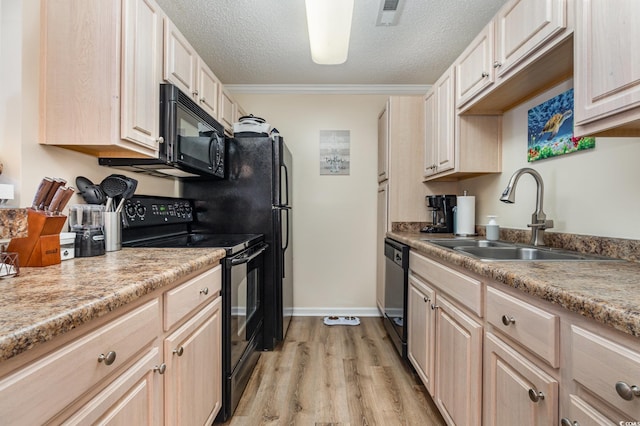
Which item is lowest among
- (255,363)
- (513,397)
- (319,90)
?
(255,363)

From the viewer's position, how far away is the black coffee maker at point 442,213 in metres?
2.60

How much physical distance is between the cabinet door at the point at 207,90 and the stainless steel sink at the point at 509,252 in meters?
1.80

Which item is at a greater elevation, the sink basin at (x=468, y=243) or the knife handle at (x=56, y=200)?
the knife handle at (x=56, y=200)

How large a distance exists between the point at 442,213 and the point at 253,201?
1.53 m

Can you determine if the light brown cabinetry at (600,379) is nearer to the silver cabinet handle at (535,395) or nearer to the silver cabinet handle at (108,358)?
the silver cabinet handle at (535,395)

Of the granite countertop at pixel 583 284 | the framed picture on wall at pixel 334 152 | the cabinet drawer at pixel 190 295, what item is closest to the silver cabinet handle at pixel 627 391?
the granite countertop at pixel 583 284

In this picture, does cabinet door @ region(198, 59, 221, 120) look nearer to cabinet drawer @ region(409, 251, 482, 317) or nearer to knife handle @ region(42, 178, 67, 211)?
knife handle @ region(42, 178, 67, 211)

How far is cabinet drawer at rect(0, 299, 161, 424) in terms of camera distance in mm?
519

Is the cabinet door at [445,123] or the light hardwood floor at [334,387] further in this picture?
the cabinet door at [445,123]

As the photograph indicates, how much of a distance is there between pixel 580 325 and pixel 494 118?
184cm

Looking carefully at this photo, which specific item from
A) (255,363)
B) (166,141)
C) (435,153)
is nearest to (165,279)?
(166,141)

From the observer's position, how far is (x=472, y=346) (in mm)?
1228

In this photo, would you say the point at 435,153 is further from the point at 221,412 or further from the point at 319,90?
the point at 221,412

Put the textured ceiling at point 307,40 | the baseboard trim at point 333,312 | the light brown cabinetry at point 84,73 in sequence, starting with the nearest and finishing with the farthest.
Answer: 1. the light brown cabinetry at point 84,73
2. the textured ceiling at point 307,40
3. the baseboard trim at point 333,312
